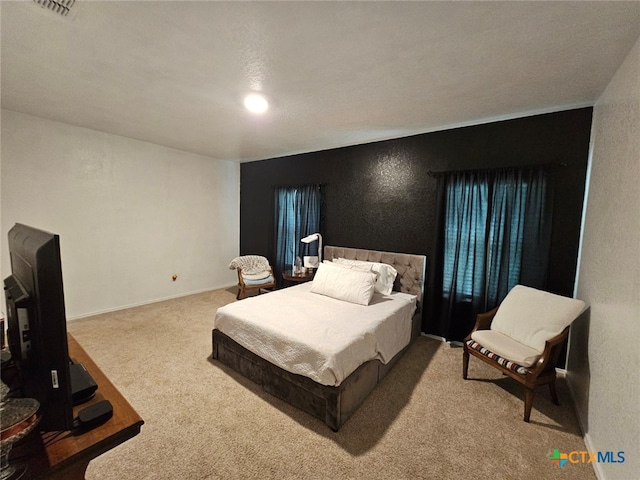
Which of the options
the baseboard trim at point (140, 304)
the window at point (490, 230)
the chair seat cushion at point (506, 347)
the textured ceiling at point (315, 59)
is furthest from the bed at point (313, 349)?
the baseboard trim at point (140, 304)

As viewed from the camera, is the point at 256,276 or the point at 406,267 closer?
the point at 406,267

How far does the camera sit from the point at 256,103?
8.20ft

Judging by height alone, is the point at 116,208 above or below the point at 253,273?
above

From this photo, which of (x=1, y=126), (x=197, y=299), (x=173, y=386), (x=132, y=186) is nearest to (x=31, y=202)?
(x=1, y=126)

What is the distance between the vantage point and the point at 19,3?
1387 millimetres

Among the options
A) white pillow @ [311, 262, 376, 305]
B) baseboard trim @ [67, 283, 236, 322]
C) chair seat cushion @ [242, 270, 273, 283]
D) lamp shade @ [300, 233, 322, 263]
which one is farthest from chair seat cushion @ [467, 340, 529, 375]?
baseboard trim @ [67, 283, 236, 322]

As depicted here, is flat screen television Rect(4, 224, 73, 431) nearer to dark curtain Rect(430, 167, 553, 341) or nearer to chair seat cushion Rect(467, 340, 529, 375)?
chair seat cushion Rect(467, 340, 529, 375)

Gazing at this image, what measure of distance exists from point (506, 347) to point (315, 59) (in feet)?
8.52

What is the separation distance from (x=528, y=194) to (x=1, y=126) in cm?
553

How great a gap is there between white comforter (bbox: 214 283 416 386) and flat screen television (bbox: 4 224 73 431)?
136 cm

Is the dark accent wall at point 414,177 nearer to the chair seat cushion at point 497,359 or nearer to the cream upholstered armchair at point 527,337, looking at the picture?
the cream upholstered armchair at point 527,337

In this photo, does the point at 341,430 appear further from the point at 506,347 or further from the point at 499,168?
the point at 499,168

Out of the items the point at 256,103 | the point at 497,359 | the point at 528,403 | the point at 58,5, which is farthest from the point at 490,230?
the point at 58,5

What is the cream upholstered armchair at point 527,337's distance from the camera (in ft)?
6.39
